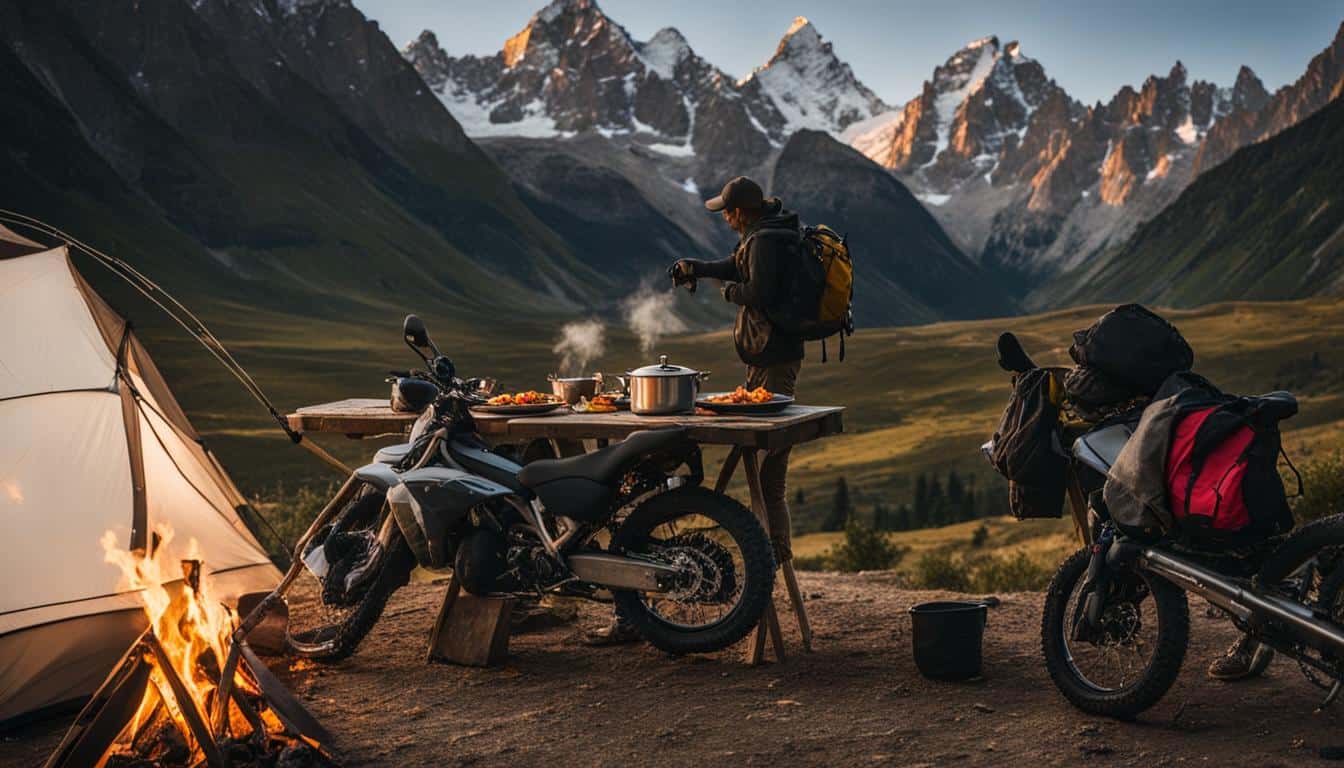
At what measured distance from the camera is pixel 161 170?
156500 mm

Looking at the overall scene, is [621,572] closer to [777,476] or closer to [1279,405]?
[777,476]

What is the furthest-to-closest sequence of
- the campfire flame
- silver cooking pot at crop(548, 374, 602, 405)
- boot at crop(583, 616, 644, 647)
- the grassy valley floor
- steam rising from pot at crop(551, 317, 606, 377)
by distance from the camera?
steam rising from pot at crop(551, 317, 606, 377) < the grassy valley floor < silver cooking pot at crop(548, 374, 602, 405) < boot at crop(583, 616, 644, 647) < the campfire flame

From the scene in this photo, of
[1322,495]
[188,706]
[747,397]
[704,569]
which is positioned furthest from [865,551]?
[188,706]

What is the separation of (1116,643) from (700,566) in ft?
7.43

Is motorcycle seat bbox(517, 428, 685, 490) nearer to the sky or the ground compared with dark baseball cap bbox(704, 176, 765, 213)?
nearer to the ground

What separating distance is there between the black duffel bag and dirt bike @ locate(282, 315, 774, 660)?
206cm

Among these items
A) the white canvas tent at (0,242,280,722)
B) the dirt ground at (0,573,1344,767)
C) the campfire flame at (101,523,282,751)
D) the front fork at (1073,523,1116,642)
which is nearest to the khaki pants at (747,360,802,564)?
the dirt ground at (0,573,1344,767)

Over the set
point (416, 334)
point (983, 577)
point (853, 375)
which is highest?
point (416, 334)

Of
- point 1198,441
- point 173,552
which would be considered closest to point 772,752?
point 1198,441

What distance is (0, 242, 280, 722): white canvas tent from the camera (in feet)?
24.0

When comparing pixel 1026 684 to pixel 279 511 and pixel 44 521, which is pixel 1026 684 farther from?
pixel 279 511

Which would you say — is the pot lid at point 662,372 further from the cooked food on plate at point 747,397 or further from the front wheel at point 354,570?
the front wheel at point 354,570

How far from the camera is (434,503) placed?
7379mm

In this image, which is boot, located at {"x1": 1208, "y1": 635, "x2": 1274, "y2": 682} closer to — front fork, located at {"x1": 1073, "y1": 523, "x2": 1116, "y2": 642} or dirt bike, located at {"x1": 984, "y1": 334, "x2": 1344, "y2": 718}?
dirt bike, located at {"x1": 984, "y1": 334, "x2": 1344, "y2": 718}
